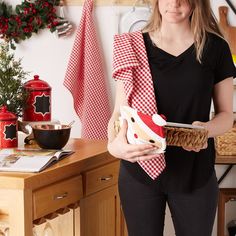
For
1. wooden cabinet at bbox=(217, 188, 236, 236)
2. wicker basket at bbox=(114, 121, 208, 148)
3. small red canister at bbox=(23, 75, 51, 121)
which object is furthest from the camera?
wooden cabinet at bbox=(217, 188, 236, 236)

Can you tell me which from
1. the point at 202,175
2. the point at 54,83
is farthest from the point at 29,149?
the point at 54,83

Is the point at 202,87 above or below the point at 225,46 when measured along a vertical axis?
below

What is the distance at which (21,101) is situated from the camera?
212 cm

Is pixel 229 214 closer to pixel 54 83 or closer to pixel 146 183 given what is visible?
pixel 54 83

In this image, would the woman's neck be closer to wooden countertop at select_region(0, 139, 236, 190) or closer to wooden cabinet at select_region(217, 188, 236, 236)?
wooden countertop at select_region(0, 139, 236, 190)

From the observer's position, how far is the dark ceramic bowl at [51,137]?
198cm

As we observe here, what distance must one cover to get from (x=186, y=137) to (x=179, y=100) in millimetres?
141

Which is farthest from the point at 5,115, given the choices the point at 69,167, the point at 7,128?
the point at 69,167

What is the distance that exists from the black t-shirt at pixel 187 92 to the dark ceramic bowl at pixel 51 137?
1.71 ft

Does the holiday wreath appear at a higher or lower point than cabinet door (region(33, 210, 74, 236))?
higher

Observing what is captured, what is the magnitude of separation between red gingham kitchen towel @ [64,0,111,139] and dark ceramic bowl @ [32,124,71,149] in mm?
1101

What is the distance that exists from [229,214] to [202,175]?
1.79 metres

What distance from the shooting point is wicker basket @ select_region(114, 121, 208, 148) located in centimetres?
144

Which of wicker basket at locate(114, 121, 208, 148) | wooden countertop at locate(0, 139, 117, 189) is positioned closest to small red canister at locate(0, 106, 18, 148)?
wooden countertop at locate(0, 139, 117, 189)
